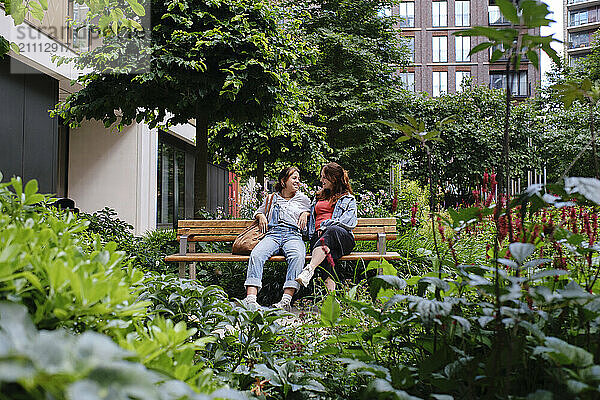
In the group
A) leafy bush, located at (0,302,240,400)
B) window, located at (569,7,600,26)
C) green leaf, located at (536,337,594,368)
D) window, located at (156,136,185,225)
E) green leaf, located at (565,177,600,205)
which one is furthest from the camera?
window, located at (569,7,600,26)

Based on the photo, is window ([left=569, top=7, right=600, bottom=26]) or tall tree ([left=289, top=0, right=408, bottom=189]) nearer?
tall tree ([left=289, top=0, right=408, bottom=189])

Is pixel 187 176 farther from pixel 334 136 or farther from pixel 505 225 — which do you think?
pixel 505 225

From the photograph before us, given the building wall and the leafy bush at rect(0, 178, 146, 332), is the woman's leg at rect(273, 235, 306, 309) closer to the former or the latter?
the leafy bush at rect(0, 178, 146, 332)

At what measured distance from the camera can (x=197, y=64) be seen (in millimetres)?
6098

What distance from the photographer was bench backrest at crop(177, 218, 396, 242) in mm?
6121

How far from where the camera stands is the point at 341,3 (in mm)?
19719

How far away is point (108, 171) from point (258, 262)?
880 cm

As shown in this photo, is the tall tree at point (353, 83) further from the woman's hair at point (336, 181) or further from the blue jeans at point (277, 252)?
the blue jeans at point (277, 252)

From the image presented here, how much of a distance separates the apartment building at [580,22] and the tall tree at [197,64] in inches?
2536

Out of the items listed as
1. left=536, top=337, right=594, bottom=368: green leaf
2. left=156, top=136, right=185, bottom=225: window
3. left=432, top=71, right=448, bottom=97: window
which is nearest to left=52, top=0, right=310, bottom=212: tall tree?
left=536, top=337, right=594, bottom=368: green leaf

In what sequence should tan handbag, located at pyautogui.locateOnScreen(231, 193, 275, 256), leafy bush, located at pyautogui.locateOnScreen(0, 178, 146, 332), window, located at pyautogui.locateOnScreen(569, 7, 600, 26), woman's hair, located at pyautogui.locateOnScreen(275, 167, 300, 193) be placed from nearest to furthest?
1. leafy bush, located at pyautogui.locateOnScreen(0, 178, 146, 332)
2. tan handbag, located at pyautogui.locateOnScreen(231, 193, 275, 256)
3. woman's hair, located at pyautogui.locateOnScreen(275, 167, 300, 193)
4. window, located at pyautogui.locateOnScreen(569, 7, 600, 26)

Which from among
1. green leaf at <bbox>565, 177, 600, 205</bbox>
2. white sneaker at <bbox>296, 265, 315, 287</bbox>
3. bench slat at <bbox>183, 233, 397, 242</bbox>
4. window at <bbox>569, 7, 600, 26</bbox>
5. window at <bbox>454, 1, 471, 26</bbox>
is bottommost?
white sneaker at <bbox>296, 265, 315, 287</bbox>

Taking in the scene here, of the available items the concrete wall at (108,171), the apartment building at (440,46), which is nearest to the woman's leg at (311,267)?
the concrete wall at (108,171)

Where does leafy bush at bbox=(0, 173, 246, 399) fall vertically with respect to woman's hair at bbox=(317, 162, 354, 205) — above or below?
below
